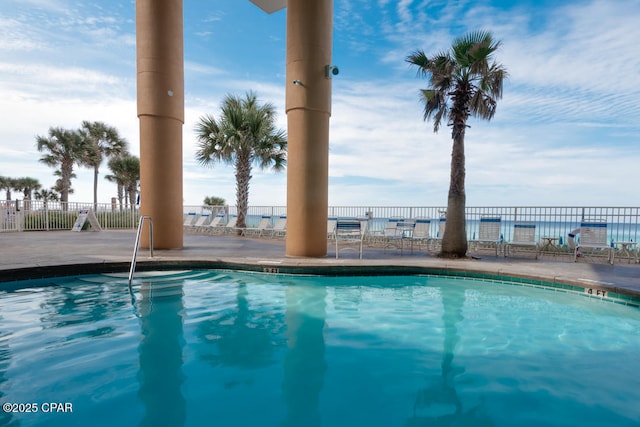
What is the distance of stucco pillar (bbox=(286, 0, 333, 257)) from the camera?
6.81 metres

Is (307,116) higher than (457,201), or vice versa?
(307,116)

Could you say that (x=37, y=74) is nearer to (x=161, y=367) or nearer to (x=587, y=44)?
(x=161, y=367)

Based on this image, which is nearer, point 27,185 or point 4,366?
point 4,366

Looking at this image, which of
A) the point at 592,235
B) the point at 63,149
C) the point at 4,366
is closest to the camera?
the point at 4,366

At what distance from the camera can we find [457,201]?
7.19m

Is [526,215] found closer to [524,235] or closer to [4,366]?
[524,235]

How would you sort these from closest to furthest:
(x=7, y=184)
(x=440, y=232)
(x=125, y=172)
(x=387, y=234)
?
1. (x=440, y=232)
2. (x=387, y=234)
3. (x=125, y=172)
4. (x=7, y=184)

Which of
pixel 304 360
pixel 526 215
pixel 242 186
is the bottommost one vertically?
pixel 304 360

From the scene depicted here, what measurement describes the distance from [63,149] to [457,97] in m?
24.2

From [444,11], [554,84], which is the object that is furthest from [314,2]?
[554,84]

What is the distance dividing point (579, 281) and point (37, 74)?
17.3 metres

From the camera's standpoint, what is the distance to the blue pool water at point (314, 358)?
215cm

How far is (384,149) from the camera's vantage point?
1753 cm

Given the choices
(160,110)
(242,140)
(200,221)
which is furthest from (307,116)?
(200,221)
